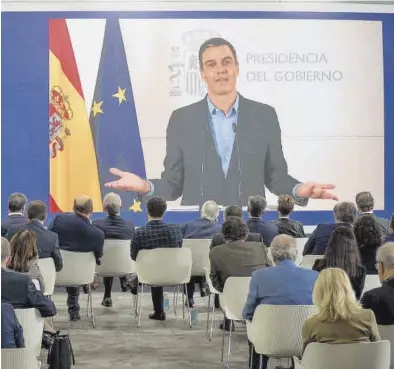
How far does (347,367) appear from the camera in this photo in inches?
138

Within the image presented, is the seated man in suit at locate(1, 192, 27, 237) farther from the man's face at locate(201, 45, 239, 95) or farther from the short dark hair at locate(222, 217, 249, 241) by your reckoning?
the man's face at locate(201, 45, 239, 95)

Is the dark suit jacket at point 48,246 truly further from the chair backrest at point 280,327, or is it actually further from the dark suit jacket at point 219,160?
the dark suit jacket at point 219,160

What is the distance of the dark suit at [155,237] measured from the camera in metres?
7.15

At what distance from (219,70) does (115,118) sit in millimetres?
1532

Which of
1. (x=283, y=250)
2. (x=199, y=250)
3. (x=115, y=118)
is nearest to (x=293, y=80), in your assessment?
(x=115, y=118)

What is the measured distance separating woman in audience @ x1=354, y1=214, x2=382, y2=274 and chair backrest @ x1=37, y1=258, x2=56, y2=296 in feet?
7.98

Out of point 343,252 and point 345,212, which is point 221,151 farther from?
point 343,252

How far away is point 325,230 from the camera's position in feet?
21.4

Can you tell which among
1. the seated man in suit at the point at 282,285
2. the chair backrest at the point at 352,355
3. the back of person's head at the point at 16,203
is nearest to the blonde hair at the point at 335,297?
the chair backrest at the point at 352,355

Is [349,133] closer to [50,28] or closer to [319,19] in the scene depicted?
[319,19]

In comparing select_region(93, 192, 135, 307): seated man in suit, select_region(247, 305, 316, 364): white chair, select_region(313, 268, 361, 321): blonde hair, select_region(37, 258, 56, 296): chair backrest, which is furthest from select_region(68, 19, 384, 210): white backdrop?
select_region(313, 268, 361, 321): blonde hair

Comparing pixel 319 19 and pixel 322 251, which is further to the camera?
pixel 319 19

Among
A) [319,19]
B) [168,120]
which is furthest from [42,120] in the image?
[319,19]

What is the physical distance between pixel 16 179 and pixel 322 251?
5.25 meters
